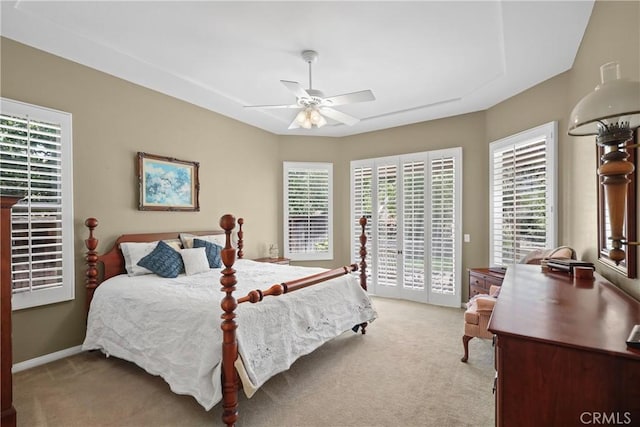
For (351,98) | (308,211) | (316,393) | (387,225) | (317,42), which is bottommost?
(316,393)

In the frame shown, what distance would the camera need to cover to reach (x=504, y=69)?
337 cm

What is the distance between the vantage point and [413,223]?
511 cm

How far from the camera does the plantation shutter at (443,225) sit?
4809 mm

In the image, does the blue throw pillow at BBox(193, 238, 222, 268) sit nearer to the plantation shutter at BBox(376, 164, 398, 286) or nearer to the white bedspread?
the white bedspread

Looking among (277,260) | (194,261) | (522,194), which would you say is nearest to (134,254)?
(194,261)

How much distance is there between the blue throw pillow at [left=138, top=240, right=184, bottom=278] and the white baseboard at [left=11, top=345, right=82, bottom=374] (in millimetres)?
1005

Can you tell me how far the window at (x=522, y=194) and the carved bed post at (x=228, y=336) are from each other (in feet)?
11.0

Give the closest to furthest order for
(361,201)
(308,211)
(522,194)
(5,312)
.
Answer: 1. (5,312)
2. (522,194)
3. (361,201)
4. (308,211)

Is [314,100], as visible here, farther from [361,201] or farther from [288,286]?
[361,201]

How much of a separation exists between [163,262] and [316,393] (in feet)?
6.76

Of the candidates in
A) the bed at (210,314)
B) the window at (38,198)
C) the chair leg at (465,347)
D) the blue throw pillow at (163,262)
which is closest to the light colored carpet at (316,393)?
the chair leg at (465,347)

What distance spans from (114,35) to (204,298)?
95.9 inches

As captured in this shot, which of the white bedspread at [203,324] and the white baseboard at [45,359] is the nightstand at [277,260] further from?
the white baseboard at [45,359]

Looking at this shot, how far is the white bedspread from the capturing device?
7.09ft
